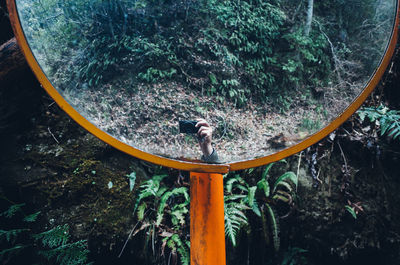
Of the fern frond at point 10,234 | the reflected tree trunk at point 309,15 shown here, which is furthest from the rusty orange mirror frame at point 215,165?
the fern frond at point 10,234

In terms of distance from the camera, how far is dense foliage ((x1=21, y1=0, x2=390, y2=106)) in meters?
0.62

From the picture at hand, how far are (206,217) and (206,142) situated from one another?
23cm

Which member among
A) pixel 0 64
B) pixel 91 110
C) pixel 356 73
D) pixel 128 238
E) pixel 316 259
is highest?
pixel 0 64

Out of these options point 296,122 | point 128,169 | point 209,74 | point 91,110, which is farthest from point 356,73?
point 128,169

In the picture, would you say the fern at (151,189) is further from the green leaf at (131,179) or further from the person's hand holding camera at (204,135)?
the person's hand holding camera at (204,135)

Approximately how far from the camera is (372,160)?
7.64 feet

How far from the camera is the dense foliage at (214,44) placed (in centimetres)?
62

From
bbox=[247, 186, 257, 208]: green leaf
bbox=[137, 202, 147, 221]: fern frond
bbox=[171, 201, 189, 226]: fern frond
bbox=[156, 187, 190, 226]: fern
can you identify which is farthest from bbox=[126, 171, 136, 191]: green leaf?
bbox=[247, 186, 257, 208]: green leaf

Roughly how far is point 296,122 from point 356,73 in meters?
0.23

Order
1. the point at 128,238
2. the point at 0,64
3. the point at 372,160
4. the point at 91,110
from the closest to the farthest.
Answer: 1. the point at 91,110
2. the point at 0,64
3. the point at 128,238
4. the point at 372,160

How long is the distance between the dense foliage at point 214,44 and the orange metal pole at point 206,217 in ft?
0.87

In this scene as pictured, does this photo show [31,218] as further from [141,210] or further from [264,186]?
[264,186]

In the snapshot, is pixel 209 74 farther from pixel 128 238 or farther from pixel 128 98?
pixel 128 238

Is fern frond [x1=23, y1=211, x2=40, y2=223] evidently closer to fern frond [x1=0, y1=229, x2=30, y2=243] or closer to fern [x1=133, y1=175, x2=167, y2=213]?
fern frond [x1=0, y1=229, x2=30, y2=243]
